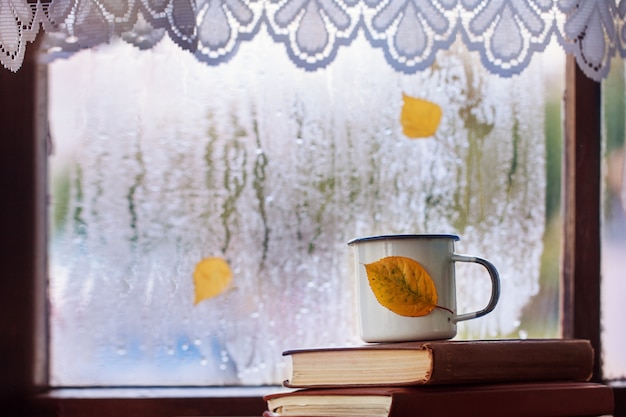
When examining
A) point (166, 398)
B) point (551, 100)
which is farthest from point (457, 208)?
point (166, 398)

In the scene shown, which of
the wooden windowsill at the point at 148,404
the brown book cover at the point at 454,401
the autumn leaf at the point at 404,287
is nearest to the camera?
the brown book cover at the point at 454,401

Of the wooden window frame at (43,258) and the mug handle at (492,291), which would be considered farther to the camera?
the wooden window frame at (43,258)

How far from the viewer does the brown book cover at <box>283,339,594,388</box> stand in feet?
2.77

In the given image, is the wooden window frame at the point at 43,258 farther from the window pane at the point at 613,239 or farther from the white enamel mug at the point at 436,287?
the white enamel mug at the point at 436,287

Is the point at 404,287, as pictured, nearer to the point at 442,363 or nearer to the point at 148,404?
the point at 442,363

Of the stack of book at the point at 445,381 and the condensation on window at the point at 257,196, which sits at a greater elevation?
the condensation on window at the point at 257,196

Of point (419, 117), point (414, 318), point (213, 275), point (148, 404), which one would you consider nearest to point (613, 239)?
point (419, 117)

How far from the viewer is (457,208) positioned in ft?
4.01

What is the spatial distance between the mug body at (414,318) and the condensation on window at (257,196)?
24 centimetres

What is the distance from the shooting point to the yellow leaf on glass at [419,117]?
123cm

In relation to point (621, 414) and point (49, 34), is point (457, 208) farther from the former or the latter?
point (49, 34)

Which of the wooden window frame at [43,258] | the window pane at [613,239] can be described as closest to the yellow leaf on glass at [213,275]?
the wooden window frame at [43,258]

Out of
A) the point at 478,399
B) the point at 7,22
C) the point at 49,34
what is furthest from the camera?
the point at 49,34

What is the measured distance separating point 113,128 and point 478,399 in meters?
0.66
